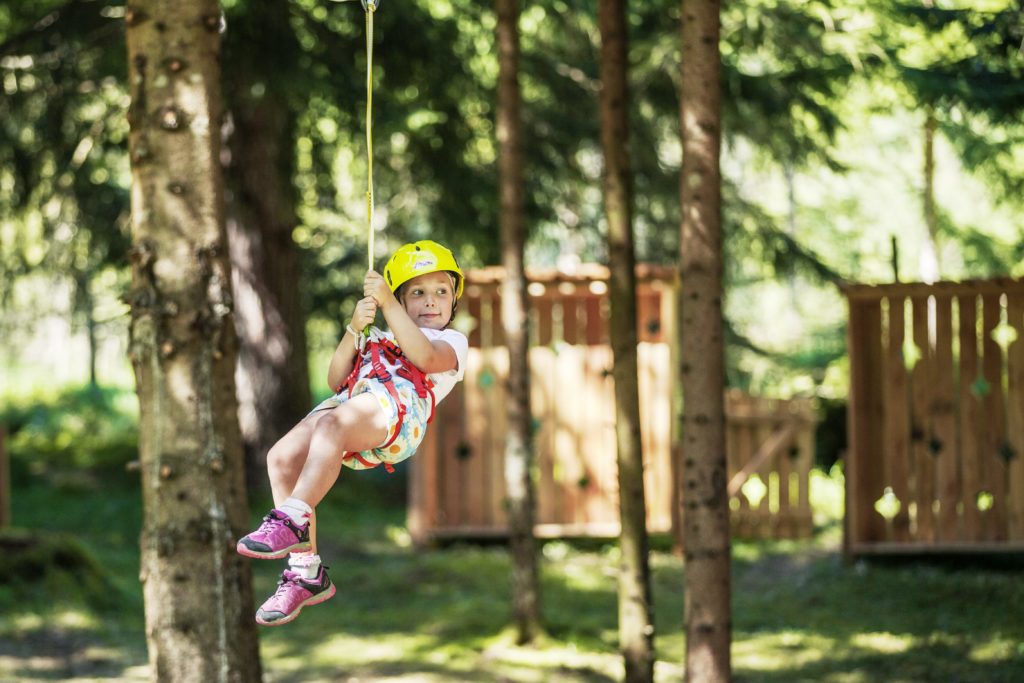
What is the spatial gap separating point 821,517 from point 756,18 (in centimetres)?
639

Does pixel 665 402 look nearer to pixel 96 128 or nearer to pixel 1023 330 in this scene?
pixel 1023 330

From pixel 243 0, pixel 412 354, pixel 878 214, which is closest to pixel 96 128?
pixel 243 0

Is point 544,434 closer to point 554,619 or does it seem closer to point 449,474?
point 449,474

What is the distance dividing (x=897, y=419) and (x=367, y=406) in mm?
7989

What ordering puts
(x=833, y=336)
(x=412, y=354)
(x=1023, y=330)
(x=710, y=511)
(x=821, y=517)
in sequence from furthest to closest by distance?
(x=833, y=336) < (x=821, y=517) < (x=1023, y=330) < (x=710, y=511) < (x=412, y=354)

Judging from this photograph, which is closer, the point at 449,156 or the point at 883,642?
the point at 883,642

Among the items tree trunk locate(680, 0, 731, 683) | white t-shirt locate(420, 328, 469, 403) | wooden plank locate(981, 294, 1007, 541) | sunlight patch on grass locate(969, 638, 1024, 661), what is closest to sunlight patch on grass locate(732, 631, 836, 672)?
sunlight patch on grass locate(969, 638, 1024, 661)

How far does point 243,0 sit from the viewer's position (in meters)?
9.90

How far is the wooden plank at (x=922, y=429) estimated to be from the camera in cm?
1075

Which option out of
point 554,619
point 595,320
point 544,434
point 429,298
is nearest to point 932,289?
point 595,320

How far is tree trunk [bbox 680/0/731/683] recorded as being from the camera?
648 centimetres

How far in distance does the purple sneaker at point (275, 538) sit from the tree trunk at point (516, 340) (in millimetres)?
5185

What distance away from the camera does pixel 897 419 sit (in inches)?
430

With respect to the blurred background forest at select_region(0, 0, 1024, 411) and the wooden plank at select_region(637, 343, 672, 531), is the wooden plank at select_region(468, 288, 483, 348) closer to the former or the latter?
the blurred background forest at select_region(0, 0, 1024, 411)
